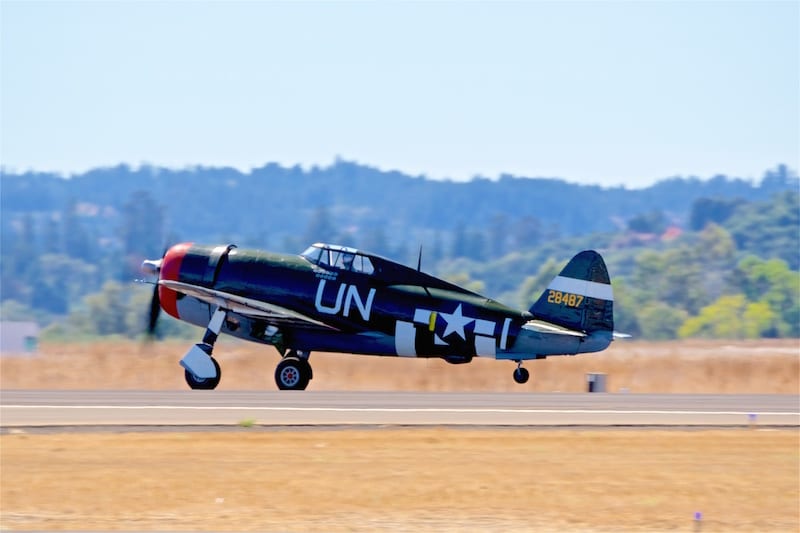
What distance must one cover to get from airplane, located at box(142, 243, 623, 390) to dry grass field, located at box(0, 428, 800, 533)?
6851 millimetres

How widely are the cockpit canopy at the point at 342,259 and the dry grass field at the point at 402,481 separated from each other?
8.26m

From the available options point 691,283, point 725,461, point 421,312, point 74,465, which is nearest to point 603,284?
point 421,312

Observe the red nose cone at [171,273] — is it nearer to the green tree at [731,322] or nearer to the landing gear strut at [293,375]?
the landing gear strut at [293,375]

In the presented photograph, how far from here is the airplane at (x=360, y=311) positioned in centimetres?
2750

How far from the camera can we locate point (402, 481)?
16.9 m

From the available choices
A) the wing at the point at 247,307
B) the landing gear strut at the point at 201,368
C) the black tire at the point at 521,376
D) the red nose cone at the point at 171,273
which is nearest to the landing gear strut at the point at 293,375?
the wing at the point at 247,307

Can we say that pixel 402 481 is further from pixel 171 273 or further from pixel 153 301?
pixel 153 301

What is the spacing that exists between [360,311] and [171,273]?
4.53 metres

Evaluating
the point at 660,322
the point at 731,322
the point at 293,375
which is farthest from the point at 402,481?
the point at 660,322

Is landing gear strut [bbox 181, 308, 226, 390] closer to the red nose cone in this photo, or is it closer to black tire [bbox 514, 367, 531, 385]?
the red nose cone

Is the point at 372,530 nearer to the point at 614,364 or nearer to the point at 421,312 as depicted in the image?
the point at 421,312

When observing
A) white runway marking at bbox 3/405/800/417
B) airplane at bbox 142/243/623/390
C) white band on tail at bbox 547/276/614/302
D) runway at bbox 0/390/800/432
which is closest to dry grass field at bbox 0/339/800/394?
airplane at bbox 142/243/623/390

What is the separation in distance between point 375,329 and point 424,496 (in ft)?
39.9

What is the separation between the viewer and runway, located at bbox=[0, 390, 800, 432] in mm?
21625
